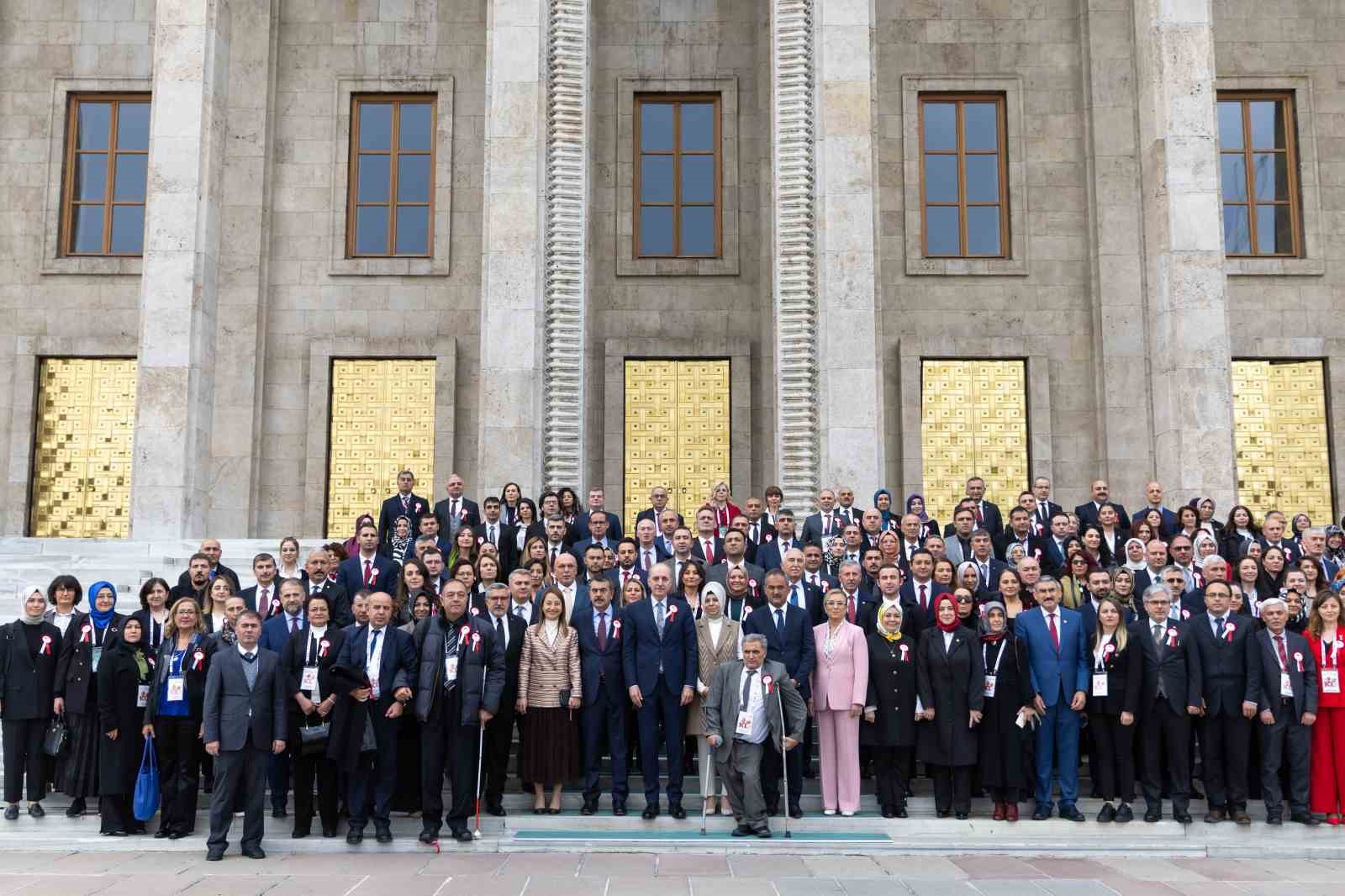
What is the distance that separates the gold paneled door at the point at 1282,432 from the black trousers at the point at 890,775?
41.4ft

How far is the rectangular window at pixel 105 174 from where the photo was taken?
21.8m

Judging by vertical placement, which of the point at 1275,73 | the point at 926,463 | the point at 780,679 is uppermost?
the point at 1275,73

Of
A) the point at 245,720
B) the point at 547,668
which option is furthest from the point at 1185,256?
the point at 245,720

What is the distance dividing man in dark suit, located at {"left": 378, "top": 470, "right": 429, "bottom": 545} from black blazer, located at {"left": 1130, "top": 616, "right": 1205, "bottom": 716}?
7.50 meters

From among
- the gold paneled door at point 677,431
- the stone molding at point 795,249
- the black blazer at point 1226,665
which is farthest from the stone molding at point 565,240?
the black blazer at point 1226,665

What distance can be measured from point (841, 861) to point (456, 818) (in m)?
3.06

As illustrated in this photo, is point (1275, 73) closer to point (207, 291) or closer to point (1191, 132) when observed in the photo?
point (1191, 132)

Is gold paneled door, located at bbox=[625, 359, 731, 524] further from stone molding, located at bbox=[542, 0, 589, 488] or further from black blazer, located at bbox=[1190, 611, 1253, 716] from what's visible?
black blazer, located at bbox=[1190, 611, 1253, 716]

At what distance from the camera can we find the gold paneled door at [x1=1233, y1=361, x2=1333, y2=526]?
69.1ft

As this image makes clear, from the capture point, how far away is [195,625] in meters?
10.6

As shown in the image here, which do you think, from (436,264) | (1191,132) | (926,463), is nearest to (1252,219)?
(1191,132)

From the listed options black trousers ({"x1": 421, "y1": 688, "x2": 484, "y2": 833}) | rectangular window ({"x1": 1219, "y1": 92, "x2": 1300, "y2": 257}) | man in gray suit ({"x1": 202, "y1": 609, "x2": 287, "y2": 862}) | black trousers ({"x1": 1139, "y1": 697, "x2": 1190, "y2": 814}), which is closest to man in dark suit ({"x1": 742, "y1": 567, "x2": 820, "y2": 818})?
black trousers ({"x1": 421, "y1": 688, "x2": 484, "y2": 833})

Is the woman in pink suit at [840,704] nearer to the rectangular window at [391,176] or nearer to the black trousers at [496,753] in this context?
the black trousers at [496,753]

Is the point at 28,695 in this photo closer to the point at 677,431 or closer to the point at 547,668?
the point at 547,668
